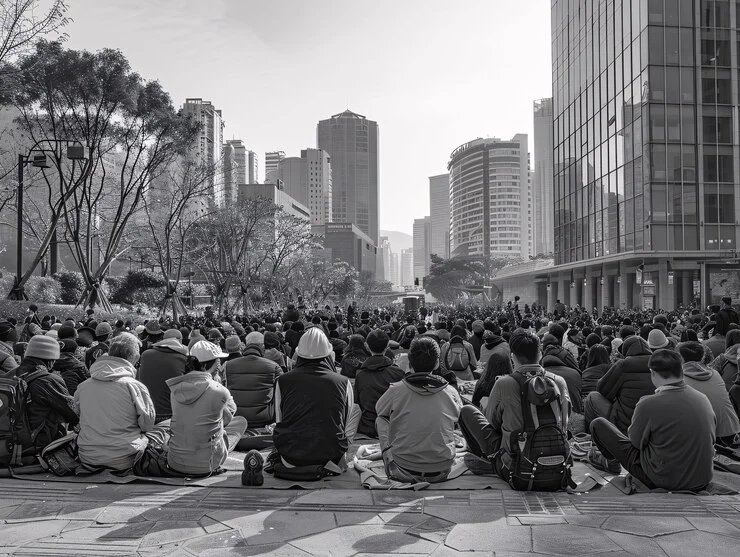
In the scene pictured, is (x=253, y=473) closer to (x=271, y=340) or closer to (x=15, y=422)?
(x=15, y=422)

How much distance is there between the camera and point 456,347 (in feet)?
34.2

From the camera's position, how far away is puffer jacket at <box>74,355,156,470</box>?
18.3 feet

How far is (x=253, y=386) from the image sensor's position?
26.1 feet

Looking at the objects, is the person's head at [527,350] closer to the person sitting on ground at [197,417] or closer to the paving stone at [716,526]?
the paving stone at [716,526]

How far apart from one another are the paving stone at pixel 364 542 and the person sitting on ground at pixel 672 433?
2.05m

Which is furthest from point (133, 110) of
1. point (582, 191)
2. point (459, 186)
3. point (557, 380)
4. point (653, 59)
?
point (459, 186)

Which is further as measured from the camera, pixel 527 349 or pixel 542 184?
pixel 542 184

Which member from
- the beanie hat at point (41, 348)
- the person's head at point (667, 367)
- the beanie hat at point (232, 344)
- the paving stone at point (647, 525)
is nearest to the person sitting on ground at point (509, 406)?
the person's head at point (667, 367)

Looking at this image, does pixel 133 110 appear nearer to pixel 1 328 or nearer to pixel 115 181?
pixel 115 181

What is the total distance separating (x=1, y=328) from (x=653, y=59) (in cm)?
3420

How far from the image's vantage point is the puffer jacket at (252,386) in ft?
25.9

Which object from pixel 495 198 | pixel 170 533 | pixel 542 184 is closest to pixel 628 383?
pixel 170 533

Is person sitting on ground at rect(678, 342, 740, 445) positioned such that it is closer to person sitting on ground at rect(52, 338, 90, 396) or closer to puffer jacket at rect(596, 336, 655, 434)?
puffer jacket at rect(596, 336, 655, 434)

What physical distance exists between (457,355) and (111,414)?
613 cm
